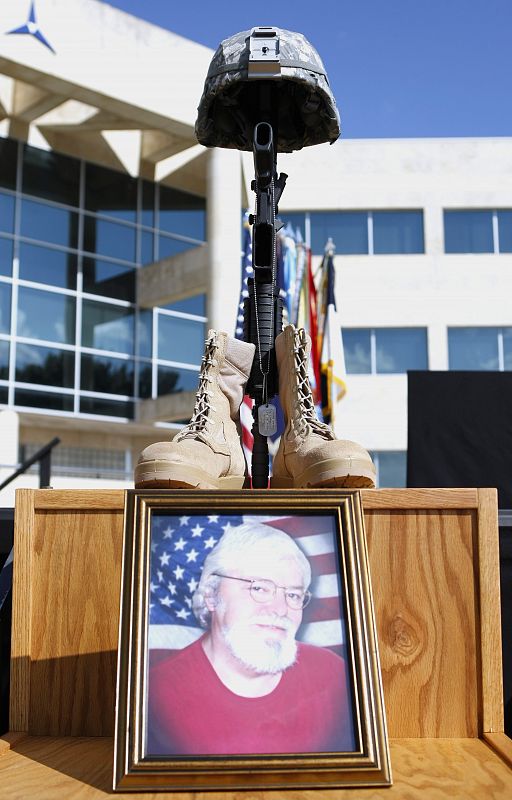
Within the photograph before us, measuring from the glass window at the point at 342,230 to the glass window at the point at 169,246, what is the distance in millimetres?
3301

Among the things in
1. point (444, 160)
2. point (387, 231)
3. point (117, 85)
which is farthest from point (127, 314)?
point (444, 160)

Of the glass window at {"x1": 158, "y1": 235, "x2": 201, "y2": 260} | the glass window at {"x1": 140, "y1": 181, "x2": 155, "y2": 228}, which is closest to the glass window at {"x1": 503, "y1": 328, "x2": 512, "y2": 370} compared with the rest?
the glass window at {"x1": 158, "y1": 235, "x2": 201, "y2": 260}

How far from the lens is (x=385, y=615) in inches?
75.4

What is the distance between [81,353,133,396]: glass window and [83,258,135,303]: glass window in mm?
1456

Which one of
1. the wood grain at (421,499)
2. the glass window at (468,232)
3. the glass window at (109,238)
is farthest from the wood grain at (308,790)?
the glass window at (468,232)

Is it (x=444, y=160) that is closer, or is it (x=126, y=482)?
(x=126, y=482)

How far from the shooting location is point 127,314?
61.4ft

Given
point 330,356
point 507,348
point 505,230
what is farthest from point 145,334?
point 505,230

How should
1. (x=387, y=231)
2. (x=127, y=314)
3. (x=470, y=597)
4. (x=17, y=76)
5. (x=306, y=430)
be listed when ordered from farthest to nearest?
1. (x=387, y=231)
2. (x=127, y=314)
3. (x=17, y=76)
4. (x=306, y=430)
5. (x=470, y=597)

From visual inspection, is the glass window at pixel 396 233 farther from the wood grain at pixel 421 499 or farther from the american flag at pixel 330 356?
the wood grain at pixel 421 499

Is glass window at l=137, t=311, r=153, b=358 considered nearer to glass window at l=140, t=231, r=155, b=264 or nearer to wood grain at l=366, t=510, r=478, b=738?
glass window at l=140, t=231, r=155, b=264

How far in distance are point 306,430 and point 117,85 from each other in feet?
48.4

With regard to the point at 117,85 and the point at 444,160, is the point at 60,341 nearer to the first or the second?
the point at 117,85

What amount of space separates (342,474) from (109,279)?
55.8 feet
